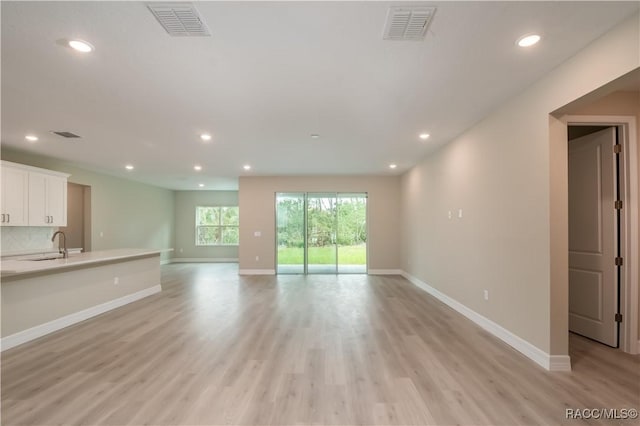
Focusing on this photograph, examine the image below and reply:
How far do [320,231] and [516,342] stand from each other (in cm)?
542

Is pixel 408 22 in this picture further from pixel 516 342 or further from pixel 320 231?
pixel 320 231

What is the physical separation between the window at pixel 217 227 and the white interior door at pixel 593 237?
962 centimetres

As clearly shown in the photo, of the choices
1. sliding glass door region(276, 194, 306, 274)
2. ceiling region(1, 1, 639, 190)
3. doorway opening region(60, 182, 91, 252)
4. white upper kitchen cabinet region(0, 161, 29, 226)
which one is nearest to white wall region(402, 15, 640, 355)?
ceiling region(1, 1, 639, 190)

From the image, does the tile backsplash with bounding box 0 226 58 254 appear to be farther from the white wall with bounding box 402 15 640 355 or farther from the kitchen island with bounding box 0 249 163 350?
the white wall with bounding box 402 15 640 355

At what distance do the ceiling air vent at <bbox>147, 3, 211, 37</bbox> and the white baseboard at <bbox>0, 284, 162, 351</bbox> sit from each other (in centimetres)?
371

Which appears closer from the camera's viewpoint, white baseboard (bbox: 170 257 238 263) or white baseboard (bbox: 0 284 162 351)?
white baseboard (bbox: 0 284 162 351)

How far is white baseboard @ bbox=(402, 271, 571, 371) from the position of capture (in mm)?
2621

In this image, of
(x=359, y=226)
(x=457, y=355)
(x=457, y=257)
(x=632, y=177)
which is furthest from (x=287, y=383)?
(x=359, y=226)

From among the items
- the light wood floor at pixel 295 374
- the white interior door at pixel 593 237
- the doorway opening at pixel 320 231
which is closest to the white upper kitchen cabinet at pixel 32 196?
the light wood floor at pixel 295 374

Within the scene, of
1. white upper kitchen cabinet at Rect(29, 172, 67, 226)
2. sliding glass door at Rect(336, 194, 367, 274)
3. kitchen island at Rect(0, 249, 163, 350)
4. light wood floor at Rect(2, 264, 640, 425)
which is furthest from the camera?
sliding glass door at Rect(336, 194, 367, 274)

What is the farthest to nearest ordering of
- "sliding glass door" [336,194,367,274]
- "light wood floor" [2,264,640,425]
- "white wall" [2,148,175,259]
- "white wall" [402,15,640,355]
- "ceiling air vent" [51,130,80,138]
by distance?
"sliding glass door" [336,194,367,274] → "white wall" [2,148,175,259] → "ceiling air vent" [51,130,80,138] → "white wall" [402,15,640,355] → "light wood floor" [2,264,640,425]

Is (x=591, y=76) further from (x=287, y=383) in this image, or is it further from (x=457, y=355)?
(x=287, y=383)

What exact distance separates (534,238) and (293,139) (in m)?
3.40

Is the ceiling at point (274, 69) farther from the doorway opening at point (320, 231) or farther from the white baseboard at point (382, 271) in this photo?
the white baseboard at point (382, 271)
